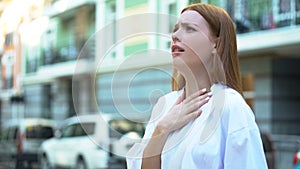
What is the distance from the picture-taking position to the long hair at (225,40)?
1429 mm

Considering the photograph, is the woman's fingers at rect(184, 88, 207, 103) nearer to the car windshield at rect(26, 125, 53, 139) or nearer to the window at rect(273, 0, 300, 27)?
the window at rect(273, 0, 300, 27)

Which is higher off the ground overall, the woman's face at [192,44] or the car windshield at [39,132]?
the woman's face at [192,44]

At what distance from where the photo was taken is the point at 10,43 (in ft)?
74.7

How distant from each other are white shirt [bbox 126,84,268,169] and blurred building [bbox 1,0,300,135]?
0.55ft

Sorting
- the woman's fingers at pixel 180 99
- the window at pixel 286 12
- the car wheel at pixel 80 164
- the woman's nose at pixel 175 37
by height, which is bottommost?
the car wheel at pixel 80 164

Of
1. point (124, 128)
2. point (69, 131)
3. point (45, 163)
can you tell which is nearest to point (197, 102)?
point (124, 128)

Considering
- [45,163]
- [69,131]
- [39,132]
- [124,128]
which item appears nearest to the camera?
[124,128]

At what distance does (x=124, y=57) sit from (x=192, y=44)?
0.71 feet

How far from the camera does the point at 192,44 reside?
4.64 ft

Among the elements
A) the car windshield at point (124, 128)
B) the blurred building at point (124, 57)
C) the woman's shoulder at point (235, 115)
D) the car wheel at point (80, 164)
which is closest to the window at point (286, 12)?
the blurred building at point (124, 57)

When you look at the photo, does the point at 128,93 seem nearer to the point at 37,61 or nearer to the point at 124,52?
the point at 124,52

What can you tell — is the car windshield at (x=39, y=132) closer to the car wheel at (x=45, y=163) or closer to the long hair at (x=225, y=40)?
the car wheel at (x=45, y=163)

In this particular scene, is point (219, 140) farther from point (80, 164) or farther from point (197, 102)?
point (80, 164)

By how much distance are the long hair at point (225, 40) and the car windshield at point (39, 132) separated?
505 inches
